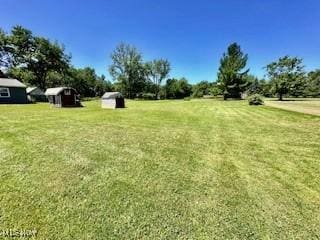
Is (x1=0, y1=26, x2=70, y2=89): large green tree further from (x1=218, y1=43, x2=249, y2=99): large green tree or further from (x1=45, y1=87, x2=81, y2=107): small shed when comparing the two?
(x1=218, y1=43, x2=249, y2=99): large green tree

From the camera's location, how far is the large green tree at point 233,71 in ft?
146

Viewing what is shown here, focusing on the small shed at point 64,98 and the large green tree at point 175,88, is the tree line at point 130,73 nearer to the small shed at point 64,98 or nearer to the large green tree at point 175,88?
the large green tree at point 175,88

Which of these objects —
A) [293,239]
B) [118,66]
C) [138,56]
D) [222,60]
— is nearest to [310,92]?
[222,60]

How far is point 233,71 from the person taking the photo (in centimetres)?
4406

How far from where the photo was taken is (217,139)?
732cm

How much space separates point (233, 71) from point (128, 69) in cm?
2610

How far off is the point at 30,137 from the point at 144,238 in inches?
227

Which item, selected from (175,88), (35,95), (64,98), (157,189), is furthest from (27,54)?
(157,189)

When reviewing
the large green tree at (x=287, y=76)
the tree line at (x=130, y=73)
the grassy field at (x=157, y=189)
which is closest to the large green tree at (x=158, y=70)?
the tree line at (x=130, y=73)

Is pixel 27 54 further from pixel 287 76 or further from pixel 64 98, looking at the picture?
pixel 287 76

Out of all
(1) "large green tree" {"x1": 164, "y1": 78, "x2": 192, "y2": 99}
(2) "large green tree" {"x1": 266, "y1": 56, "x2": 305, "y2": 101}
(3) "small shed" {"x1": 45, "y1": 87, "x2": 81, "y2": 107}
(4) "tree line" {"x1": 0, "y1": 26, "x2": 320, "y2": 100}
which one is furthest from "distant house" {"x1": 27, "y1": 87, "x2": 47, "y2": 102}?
(2) "large green tree" {"x1": 266, "y1": 56, "x2": 305, "y2": 101}

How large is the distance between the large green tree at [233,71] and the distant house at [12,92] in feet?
127

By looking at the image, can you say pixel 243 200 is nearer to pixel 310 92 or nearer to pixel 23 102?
pixel 23 102

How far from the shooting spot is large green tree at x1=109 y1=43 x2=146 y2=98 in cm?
5125
